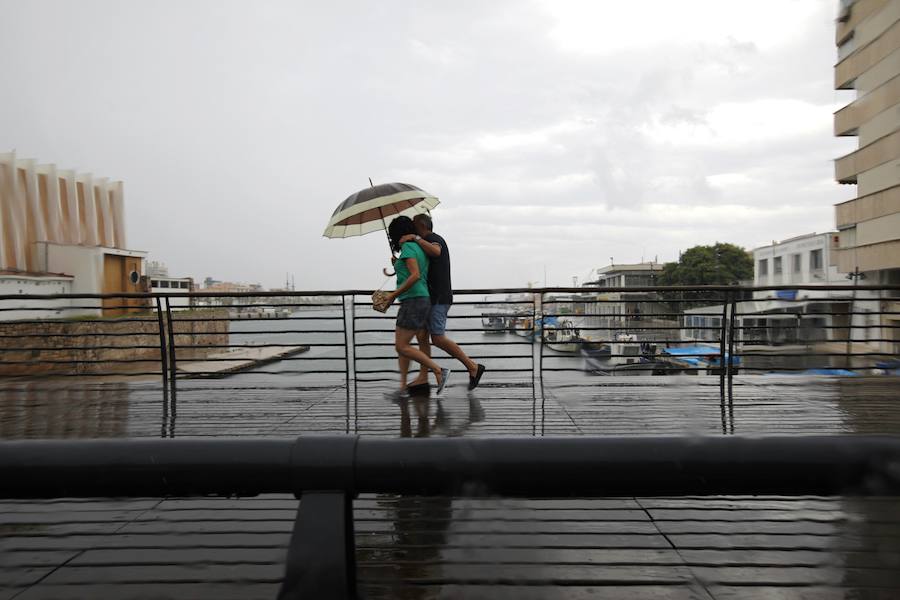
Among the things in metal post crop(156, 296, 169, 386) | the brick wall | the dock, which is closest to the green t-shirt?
the dock

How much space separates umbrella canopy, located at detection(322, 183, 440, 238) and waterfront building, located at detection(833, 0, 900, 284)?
110 feet

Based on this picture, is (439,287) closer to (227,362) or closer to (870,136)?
(227,362)

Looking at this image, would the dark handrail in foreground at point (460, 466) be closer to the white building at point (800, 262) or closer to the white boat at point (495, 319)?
the white boat at point (495, 319)

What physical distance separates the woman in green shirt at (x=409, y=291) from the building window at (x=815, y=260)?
47.0 metres

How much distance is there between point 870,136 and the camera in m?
34.1

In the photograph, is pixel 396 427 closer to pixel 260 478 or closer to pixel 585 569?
pixel 585 569

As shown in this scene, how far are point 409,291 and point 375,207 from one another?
102 cm

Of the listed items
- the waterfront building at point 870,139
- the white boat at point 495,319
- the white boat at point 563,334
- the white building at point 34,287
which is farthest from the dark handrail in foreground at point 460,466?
the white building at point 34,287

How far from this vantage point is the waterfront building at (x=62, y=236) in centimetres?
4784

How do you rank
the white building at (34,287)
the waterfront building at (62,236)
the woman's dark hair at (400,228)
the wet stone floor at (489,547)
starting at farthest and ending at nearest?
the waterfront building at (62,236)
the white building at (34,287)
the woman's dark hair at (400,228)
the wet stone floor at (489,547)

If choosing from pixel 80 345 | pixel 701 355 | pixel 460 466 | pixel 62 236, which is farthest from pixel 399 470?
pixel 62 236

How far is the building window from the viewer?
43.6m

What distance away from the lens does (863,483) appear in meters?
1.41

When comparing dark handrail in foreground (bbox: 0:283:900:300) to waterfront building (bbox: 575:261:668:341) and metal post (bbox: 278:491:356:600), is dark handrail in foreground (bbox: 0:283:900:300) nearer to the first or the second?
waterfront building (bbox: 575:261:668:341)
